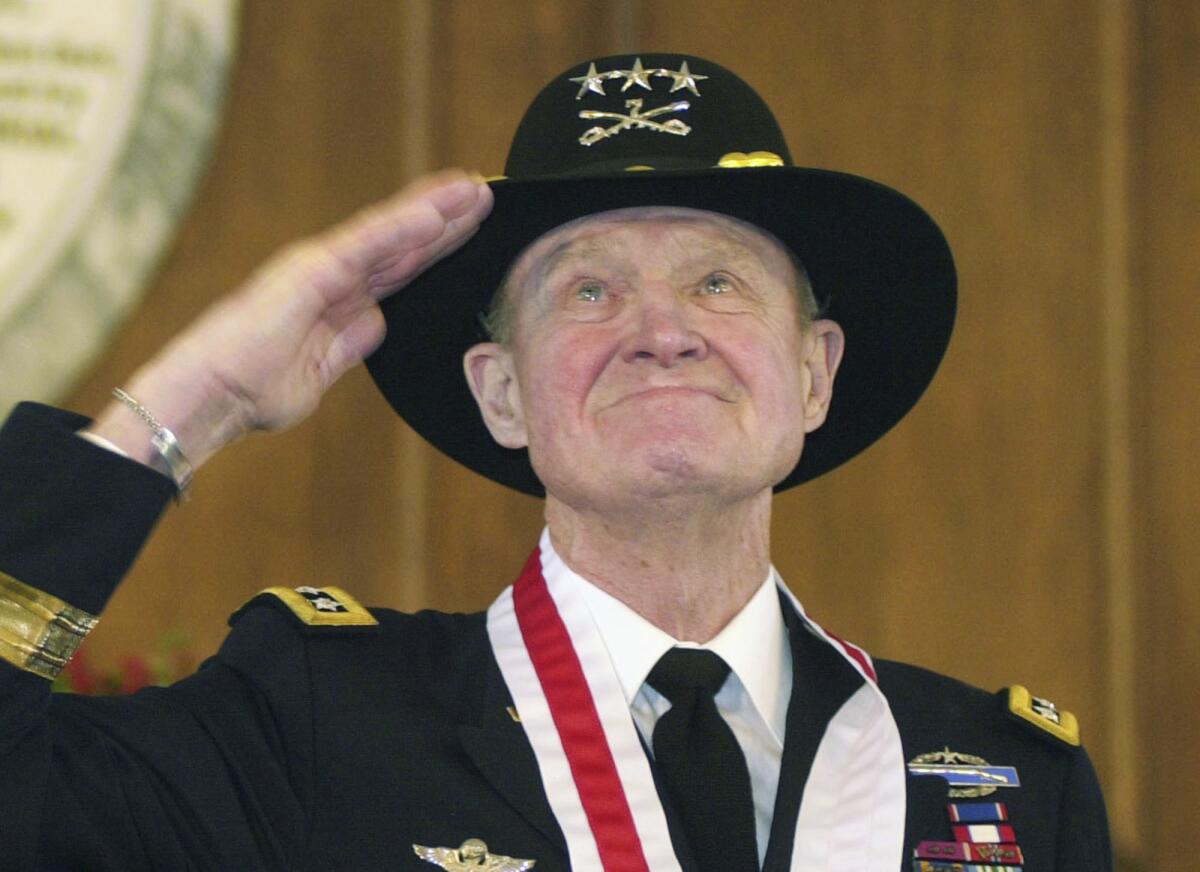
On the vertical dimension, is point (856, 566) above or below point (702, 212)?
below

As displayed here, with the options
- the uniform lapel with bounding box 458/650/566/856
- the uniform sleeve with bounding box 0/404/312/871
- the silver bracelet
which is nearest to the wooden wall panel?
the uniform lapel with bounding box 458/650/566/856

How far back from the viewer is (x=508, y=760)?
179cm

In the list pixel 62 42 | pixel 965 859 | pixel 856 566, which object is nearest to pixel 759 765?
pixel 965 859

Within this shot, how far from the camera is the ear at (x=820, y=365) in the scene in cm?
214

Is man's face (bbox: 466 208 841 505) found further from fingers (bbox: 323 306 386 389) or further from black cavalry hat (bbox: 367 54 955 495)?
fingers (bbox: 323 306 386 389)

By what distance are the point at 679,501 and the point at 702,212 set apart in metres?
0.33

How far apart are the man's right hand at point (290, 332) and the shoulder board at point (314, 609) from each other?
209 millimetres

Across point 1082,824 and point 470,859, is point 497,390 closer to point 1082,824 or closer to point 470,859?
point 470,859

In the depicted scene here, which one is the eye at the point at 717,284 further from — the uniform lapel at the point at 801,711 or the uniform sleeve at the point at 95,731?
the uniform sleeve at the point at 95,731

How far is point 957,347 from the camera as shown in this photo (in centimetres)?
317

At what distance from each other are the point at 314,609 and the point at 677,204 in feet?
1.87

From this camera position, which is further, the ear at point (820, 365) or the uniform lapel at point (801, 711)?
the ear at point (820, 365)

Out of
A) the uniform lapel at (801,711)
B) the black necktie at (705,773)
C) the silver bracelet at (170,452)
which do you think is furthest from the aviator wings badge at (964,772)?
the silver bracelet at (170,452)

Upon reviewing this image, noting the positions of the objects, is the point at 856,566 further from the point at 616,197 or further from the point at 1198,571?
the point at 616,197
